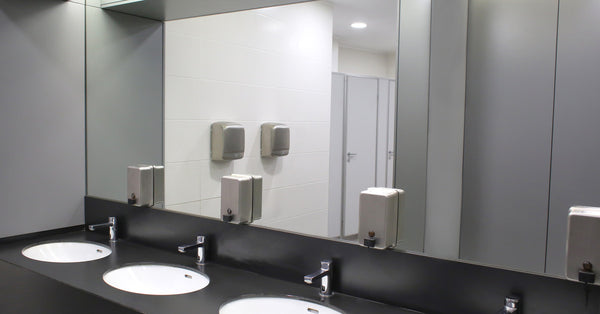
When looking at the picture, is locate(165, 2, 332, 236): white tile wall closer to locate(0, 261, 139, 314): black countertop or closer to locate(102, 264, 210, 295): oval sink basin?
locate(102, 264, 210, 295): oval sink basin

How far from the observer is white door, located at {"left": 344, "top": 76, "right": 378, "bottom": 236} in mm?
3404

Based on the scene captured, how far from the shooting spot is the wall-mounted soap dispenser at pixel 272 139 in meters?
2.99

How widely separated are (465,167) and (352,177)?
2.05 m

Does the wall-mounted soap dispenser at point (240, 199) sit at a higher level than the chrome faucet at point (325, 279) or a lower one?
higher

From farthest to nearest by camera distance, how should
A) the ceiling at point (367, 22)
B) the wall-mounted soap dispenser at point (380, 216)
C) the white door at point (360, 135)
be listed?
the white door at point (360, 135), the ceiling at point (367, 22), the wall-mounted soap dispenser at point (380, 216)

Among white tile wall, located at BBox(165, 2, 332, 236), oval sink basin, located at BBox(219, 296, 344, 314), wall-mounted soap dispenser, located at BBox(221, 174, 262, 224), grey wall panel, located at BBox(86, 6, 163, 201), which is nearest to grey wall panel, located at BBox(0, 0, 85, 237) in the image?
grey wall panel, located at BBox(86, 6, 163, 201)

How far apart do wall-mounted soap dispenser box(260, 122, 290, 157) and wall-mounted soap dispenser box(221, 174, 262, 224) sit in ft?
3.71

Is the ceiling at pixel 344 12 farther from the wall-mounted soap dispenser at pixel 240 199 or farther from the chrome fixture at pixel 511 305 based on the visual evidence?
the chrome fixture at pixel 511 305

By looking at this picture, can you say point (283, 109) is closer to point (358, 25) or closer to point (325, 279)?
point (358, 25)

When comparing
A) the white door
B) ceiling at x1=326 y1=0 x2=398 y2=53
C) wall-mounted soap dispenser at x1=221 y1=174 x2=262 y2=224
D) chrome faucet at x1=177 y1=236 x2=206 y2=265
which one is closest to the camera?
wall-mounted soap dispenser at x1=221 y1=174 x2=262 y2=224

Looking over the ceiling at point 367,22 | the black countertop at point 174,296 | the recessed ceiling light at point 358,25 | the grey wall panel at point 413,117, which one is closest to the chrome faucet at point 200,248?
the black countertop at point 174,296

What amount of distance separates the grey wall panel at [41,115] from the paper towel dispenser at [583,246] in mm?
2252

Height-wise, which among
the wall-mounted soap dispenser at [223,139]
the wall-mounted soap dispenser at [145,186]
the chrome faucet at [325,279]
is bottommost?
the chrome faucet at [325,279]

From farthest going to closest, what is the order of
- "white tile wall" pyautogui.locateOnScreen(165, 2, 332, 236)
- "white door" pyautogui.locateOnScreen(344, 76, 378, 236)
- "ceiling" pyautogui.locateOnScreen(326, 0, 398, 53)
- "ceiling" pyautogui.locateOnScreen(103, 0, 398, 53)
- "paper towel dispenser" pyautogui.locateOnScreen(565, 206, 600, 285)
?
"white door" pyautogui.locateOnScreen(344, 76, 378, 236) → "ceiling" pyautogui.locateOnScreen(326, 0, 398, 53) → "white tile wall" pyautogui.locateOnScreen(165, 2, 332, 236) → "ceiling" pyautogui.locateOnScreen(103, 0, 398, 53) → "paper towel dispenser" pyautogui.locateOnScreen(565, 206, 600, 285)
